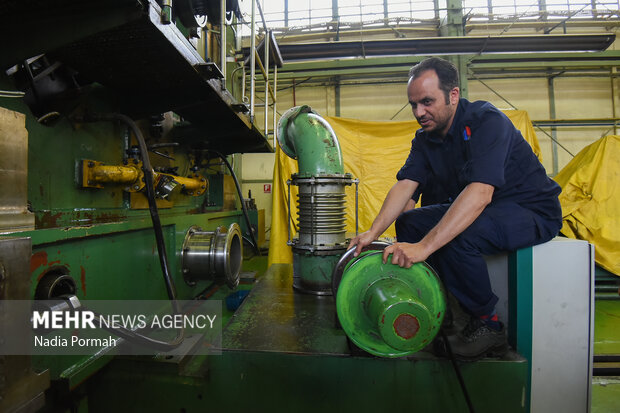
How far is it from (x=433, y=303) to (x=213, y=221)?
6.70 feet

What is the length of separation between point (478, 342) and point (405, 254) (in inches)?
16.9

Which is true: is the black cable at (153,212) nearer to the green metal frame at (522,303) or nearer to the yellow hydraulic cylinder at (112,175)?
the yellow hydraulic cylinder at (112,175)

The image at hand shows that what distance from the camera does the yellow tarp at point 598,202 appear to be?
8.93 ft

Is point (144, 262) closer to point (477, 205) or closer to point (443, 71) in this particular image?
point (477, 205)

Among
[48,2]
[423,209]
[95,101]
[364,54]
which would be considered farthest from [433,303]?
[364,54]

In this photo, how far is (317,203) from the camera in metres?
1.67

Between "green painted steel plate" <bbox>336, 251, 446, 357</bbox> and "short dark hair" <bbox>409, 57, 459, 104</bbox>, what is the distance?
2.39 feet

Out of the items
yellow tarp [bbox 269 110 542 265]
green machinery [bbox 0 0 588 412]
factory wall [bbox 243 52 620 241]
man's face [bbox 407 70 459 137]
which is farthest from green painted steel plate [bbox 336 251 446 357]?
factory wall [bbox 243 52 620 241]

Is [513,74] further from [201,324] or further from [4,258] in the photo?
[4,258]

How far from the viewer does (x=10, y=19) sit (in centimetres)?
86

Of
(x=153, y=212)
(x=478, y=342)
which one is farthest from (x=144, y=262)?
(x=478, y=342)

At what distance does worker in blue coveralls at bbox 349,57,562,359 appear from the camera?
1.00m

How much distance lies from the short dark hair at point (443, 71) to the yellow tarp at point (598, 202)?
8.60ft

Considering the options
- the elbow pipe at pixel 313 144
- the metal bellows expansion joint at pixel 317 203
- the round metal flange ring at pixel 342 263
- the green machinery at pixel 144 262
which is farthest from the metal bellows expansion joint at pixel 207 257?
the round metal flange ring at pixel 342 263
